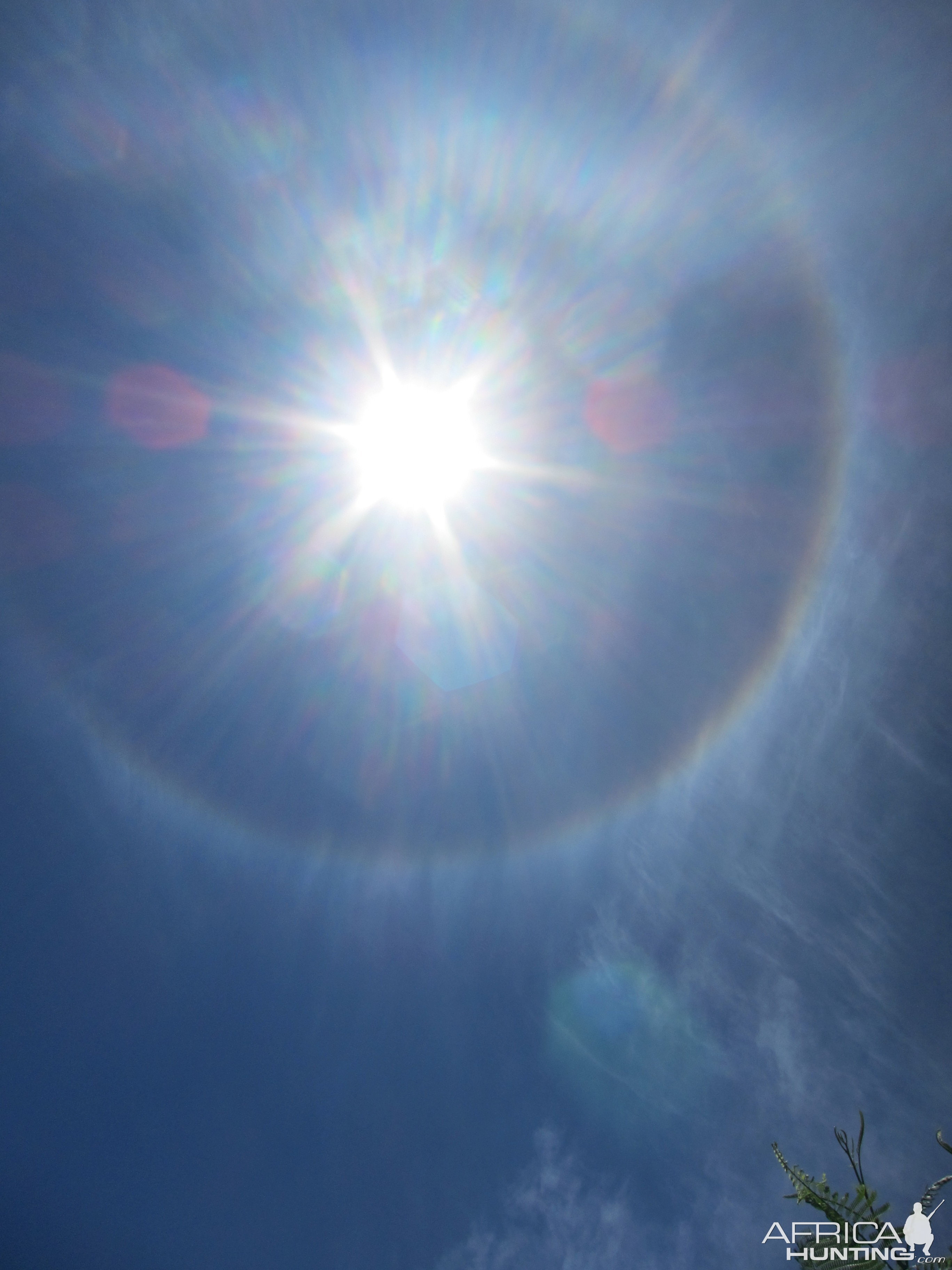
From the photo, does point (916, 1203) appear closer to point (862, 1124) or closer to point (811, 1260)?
point (862, 1124)

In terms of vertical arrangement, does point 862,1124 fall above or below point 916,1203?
above

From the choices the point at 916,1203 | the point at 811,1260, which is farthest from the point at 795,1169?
the point at 916,1203

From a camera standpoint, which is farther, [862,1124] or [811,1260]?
[862,1124]

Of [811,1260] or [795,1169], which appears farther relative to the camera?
[795,1169]

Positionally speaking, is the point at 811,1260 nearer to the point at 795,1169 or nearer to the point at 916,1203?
the point at 795,1169

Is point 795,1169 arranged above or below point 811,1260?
above

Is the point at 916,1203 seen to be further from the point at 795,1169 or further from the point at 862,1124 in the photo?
the point at 795,1169

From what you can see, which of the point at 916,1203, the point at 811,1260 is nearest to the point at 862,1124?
the point at 916,1203
